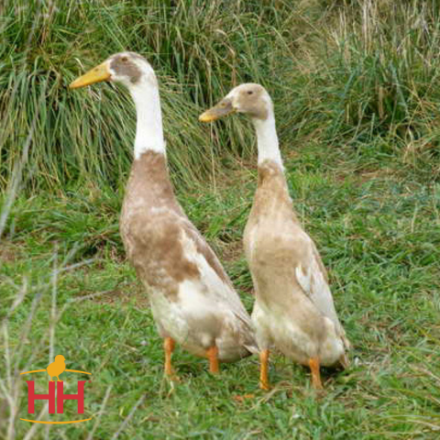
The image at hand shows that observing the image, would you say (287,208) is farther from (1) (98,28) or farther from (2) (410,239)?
(1) (98,28)

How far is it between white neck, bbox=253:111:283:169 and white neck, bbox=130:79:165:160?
499mm

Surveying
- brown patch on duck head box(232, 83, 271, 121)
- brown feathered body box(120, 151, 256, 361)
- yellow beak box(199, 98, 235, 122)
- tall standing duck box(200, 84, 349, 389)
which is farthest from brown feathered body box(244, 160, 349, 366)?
yellow beak box(199, 98, 235, 122)

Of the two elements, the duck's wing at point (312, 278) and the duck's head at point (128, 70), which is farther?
the duck's head at point (128, 70)

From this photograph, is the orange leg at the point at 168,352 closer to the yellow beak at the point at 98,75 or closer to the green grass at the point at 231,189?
the green grass at the point at 231,189

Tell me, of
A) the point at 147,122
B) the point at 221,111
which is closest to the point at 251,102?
the point at 221,111

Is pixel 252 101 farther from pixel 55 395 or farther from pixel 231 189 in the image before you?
pixel 231 189

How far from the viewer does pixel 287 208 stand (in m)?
4.44

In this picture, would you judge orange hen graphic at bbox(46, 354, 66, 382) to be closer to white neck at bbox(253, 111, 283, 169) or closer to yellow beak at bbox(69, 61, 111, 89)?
white neck at bbox(253, 111, 283, 169)

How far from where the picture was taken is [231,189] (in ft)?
24.0

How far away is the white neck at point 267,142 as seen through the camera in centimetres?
454

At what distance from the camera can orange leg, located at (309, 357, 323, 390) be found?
4.43 meters

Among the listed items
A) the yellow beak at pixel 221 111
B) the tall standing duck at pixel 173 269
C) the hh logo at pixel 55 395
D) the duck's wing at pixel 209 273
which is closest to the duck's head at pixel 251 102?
the yellow beak at pixel 221 111

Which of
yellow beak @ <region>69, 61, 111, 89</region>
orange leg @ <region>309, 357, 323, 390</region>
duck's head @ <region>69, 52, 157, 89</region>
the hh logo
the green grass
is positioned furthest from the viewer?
yellow beak @ <region>69, 61, 111, 89</region>

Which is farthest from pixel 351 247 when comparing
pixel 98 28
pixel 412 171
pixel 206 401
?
pixel 98 28
